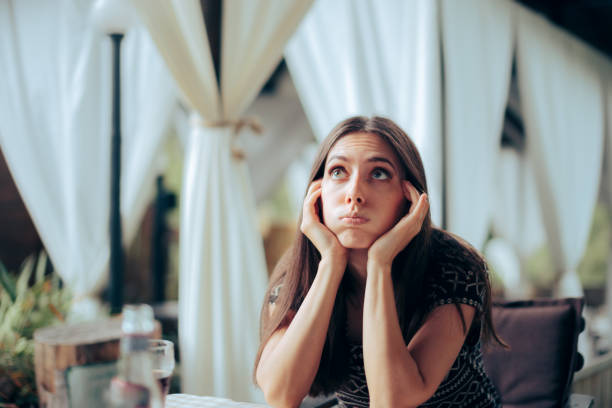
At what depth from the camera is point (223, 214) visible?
266cm

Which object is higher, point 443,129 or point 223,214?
point 443,129

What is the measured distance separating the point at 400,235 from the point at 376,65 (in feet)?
5.73

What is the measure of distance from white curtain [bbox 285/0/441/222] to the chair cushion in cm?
102

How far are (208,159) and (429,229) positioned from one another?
1389 millimetres

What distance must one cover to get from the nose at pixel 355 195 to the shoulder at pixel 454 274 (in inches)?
11.3

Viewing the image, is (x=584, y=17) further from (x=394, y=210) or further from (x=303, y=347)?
(x=303, y=347)

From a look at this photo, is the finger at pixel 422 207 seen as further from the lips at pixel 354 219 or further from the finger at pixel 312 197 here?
the finger at pixel 312 197

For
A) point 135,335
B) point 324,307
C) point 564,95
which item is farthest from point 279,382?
point 564,95

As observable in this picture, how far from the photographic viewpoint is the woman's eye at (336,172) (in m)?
1.45

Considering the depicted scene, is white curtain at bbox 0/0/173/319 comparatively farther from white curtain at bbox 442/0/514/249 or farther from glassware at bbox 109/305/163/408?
glassware at bbox 109/305/163/408

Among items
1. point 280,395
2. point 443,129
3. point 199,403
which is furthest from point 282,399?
point 443,129

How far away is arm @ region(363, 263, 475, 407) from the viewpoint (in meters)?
1.31

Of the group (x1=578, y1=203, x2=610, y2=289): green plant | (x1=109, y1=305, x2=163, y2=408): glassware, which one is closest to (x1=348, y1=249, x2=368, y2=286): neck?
(x1=109, y1=305, x2=163, y2=408): glassware

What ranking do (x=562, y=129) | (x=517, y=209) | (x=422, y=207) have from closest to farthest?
(x=422, y=207) → (x=562, y=129) → (x=517, y=209)
